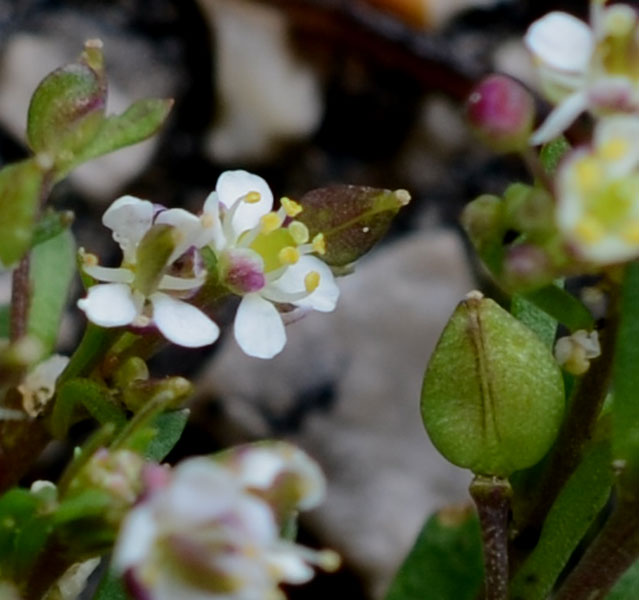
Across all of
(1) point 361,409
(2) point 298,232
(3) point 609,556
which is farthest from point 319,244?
(1) point 361,409

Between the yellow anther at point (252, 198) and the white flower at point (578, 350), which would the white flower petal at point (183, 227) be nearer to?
the yellow anther at point (252, 198)

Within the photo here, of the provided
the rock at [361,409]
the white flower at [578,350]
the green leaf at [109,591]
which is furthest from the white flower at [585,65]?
the rock at [361,409]

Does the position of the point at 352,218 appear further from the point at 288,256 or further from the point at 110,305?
the point at 110,305

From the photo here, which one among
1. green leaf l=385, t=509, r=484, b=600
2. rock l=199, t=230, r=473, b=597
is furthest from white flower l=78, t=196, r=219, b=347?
rock l=199, t=230, r=473, b=597

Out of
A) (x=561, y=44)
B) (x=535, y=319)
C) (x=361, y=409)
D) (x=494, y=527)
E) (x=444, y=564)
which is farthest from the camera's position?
(x=361, y=409)

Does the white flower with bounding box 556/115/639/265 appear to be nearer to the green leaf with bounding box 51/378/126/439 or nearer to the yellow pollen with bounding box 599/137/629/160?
the yellow pollen with bounding box 599/137/629/160

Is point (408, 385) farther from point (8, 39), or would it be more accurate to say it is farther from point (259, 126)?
point (8, 39)
